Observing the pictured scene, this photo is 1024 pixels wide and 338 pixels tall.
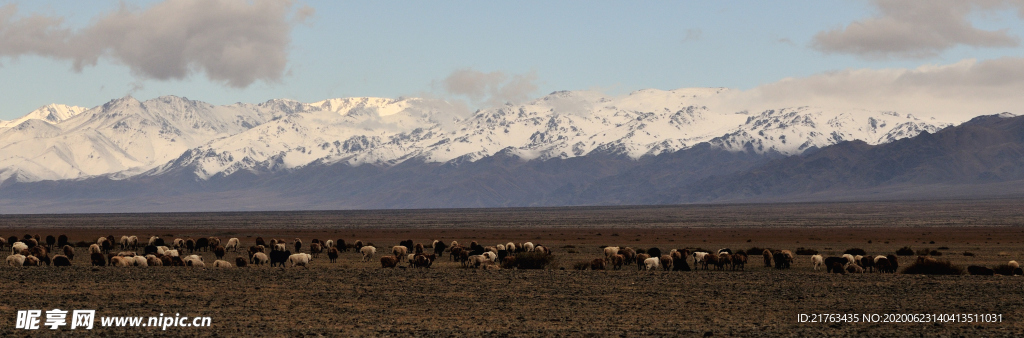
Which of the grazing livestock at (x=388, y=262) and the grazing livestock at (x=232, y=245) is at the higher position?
the grazing livestock at (x=232, y=245)

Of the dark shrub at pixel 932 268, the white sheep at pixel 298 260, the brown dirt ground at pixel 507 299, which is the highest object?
the white sheep at pixel 298 260

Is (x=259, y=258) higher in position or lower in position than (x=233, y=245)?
lower

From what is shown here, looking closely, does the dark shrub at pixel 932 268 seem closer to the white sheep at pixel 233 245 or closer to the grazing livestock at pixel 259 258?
the grazing livestock at pixel 259 258

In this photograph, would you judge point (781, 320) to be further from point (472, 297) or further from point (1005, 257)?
point (1005, 257)

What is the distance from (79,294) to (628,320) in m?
15.4

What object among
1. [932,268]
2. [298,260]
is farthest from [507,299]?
[932,268]

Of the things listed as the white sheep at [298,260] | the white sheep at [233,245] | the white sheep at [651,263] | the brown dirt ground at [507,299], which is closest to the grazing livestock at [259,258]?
the white sheep at [298,260]

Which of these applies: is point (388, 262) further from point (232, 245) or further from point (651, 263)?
point (232, 245)

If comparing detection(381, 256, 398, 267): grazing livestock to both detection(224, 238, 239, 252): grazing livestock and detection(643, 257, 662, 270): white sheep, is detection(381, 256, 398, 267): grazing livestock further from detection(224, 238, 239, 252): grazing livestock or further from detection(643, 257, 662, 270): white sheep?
detection(224, 238, 239, 252): grazing livestock

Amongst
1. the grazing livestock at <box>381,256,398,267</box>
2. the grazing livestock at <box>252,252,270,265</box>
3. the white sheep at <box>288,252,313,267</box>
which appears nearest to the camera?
the grazing livestock at <box>381,256,398,267</box>

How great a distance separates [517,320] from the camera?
2545cm

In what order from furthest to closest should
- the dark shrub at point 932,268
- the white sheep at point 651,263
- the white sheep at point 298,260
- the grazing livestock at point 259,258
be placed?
the grazing livestock at point 259,258 → the white sheep at point 298,260 → the white sheep at point 651,263 → the dark shrub at point 932,268

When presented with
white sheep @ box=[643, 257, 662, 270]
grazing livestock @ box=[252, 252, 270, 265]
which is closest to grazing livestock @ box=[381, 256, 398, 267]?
grazing livestock @ box=[252, 252, 270, 265]

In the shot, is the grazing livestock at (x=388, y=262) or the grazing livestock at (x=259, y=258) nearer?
the grazing livestock at (x=388, y=262)
